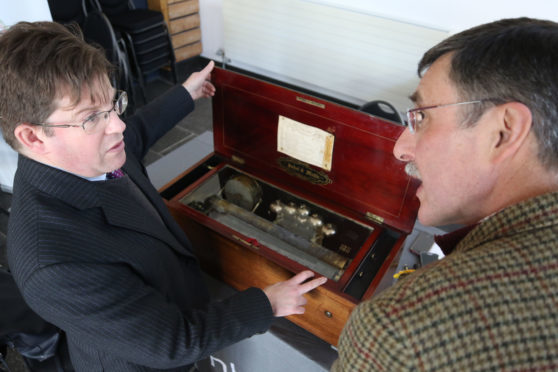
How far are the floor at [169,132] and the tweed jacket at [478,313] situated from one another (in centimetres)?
162

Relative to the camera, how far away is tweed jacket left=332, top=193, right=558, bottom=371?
17.9 inches

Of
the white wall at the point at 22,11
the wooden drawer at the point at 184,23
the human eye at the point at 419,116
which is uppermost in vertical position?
the human eye at the point at 419,116

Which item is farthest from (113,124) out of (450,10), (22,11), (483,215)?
(450,10)

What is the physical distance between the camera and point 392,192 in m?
1.27

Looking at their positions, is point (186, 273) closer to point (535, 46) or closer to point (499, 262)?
point (499, 262)

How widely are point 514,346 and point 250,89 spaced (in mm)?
1140

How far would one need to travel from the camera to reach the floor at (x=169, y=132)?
2.18 metres

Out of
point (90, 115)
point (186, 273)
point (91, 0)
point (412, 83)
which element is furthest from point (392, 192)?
point (91, 0)

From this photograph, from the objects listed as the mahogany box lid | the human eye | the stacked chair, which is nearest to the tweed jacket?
the human eye

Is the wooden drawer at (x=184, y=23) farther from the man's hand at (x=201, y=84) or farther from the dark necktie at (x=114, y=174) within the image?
the dark necktie at (x=114, y=174)

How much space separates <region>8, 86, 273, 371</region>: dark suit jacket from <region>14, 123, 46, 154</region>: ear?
0.13 ft

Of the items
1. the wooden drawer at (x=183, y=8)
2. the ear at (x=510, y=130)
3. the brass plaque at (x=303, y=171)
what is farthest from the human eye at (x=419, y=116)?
the wooden drawer at (x=183, y=8)

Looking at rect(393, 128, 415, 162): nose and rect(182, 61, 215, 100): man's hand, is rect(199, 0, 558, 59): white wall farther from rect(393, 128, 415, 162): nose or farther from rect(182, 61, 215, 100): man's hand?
rect(393, 128, 415, 162): nose

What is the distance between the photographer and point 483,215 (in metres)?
0.70
